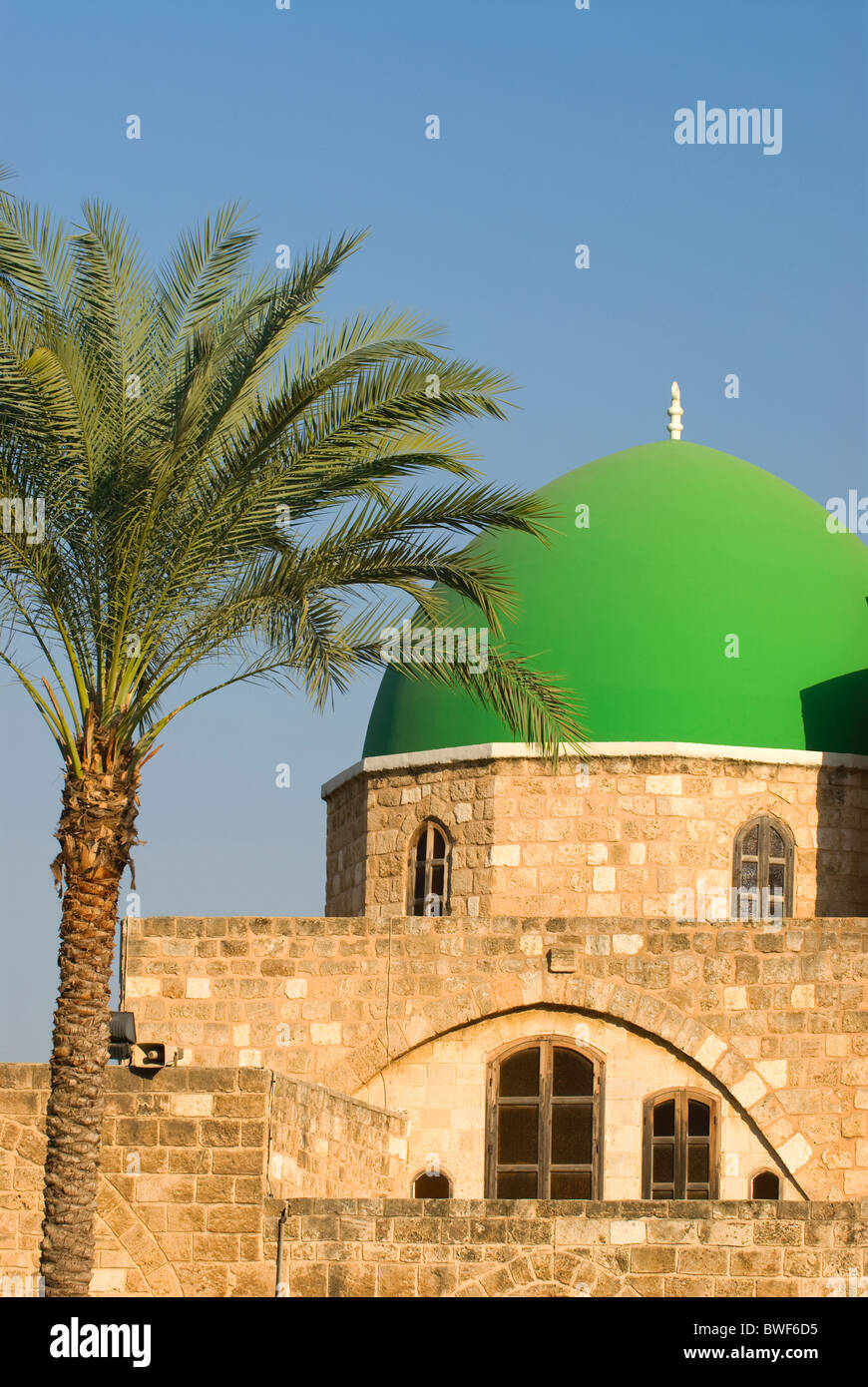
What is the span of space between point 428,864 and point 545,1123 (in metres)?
2.49

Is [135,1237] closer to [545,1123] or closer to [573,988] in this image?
[545,1123]

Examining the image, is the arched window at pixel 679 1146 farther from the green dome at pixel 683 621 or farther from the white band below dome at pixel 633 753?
the green dome at pixel 683 621

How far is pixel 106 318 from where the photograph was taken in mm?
10445

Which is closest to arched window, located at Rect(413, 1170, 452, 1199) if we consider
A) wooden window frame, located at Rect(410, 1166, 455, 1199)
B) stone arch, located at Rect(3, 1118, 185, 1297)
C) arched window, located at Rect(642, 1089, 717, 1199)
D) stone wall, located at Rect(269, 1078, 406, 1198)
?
wooden window frame, located at Rect(410, 1166, 455, 1199)

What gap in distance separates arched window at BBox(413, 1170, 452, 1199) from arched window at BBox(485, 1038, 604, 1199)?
0.97ft

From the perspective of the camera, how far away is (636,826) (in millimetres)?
15195

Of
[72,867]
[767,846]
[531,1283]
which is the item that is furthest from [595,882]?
[72,867]

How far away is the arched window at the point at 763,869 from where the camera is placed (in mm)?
15219

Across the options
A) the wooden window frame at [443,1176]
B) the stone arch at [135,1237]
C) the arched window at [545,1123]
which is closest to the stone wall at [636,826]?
the arched window at [545,1123]

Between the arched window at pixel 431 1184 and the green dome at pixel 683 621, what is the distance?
3383 mm

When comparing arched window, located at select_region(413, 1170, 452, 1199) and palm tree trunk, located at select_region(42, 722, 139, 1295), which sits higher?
palm tree trunk, located at select_region(42, 722, 139, 1295)

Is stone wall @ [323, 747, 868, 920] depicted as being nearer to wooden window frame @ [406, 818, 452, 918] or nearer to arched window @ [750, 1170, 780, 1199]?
wooden window frame @ [406, 818, 452, 918]

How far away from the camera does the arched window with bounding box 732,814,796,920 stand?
1522cm
